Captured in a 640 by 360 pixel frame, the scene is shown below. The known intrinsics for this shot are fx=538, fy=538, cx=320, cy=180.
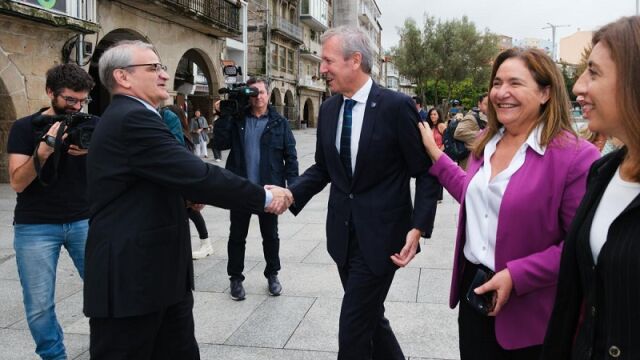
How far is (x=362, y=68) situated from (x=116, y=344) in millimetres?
1872

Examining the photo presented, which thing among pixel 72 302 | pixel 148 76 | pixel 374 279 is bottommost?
pixel 72 302

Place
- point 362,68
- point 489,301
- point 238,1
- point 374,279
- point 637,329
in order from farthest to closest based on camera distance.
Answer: point 238,1, point 362,68, point 374,279, point 489,301, point 637,329

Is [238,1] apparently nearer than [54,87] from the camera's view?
No

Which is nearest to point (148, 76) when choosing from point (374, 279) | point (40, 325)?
point (374, 279)

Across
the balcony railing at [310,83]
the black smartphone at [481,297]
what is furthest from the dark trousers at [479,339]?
the balcony railing at [310,83]

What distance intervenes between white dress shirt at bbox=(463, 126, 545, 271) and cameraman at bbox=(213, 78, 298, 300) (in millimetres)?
2907

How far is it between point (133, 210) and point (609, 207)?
185 cm

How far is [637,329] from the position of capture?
54.2 inches

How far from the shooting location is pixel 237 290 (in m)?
4.84

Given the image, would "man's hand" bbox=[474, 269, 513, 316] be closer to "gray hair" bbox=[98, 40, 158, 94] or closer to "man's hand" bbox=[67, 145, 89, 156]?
"gray hair" bbox=[98, 40, 158, 94]

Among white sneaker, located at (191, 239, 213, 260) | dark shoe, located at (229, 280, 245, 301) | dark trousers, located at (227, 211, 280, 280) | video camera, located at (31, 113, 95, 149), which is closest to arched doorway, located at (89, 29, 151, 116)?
white sneaker, located at (191, 239, 213, 260)

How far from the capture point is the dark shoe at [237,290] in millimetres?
4816

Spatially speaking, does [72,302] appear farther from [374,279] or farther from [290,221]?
[290,221]

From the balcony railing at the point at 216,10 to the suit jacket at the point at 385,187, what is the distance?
14.5 m
